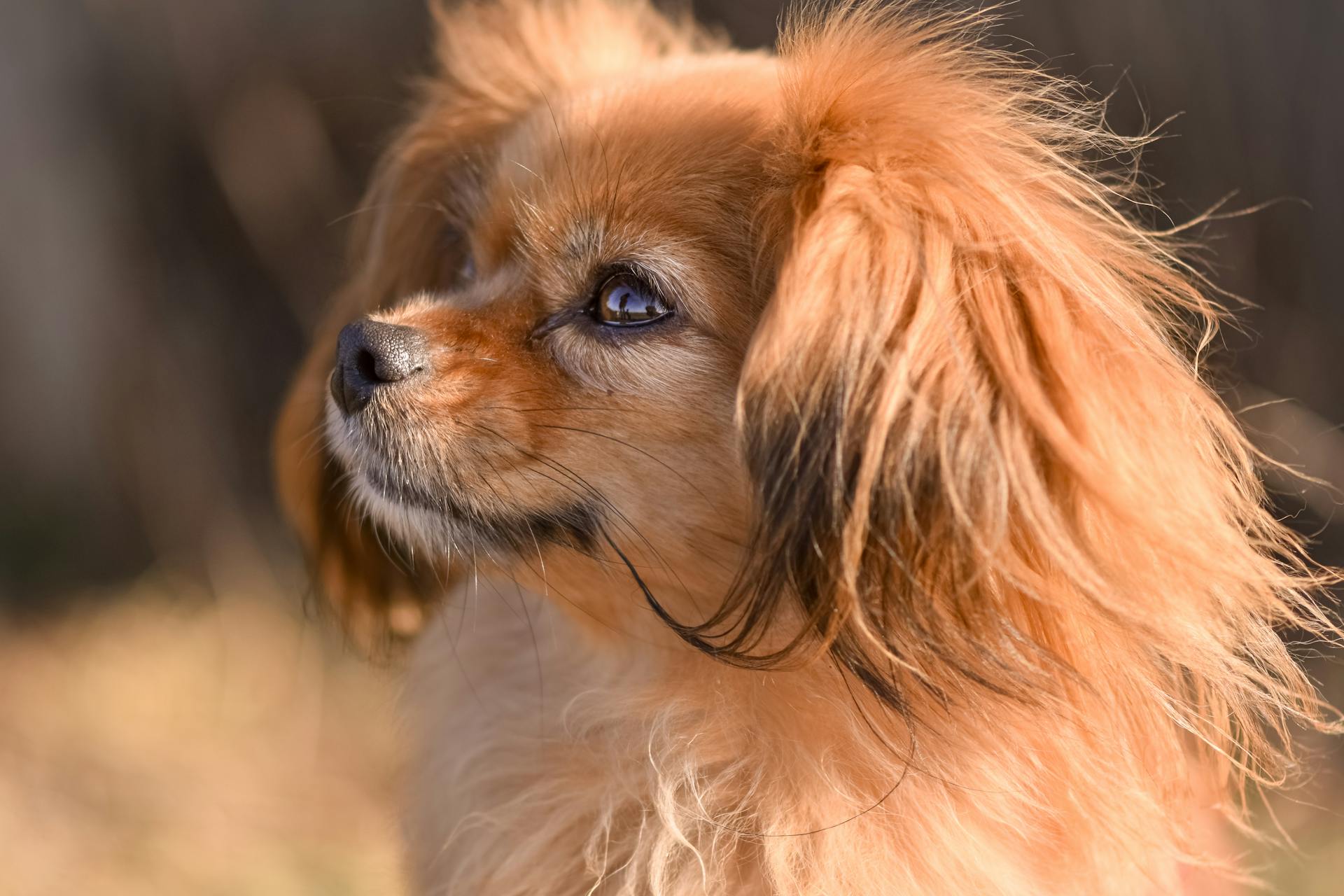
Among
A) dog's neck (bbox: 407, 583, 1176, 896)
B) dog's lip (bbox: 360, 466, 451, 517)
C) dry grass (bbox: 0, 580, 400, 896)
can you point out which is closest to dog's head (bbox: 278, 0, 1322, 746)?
dog's lip (bbox: 360, 466, 451, 517)

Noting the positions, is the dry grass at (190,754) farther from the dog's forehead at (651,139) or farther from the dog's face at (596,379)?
the dog's forehead at (651,139)

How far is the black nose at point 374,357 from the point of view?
1.42 m

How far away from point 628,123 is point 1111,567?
0.88 meters

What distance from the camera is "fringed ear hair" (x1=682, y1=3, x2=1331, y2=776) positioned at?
1.13 metres

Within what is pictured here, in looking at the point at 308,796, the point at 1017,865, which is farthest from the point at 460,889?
the point at 308,796

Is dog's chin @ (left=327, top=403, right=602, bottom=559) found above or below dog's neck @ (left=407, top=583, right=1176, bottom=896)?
above

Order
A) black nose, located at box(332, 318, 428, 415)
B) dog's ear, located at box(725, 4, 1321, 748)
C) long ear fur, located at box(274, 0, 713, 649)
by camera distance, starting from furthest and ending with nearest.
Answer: long ear fur, located at box(274, 0, 713, 649)
black nose, located at box(332, 318, 428, 415)
dog's ear, located at box(725, 4, 1321, 748)

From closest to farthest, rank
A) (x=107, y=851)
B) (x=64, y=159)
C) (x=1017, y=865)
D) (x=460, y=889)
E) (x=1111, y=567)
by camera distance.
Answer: (x=1111, y=567)
(x=1017, y=865)
(x=460, y=889)
(x=107, y=851)
(x=64, y=159)

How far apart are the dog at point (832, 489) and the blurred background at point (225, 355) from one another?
1228 mm

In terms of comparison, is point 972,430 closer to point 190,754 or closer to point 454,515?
point 454,515

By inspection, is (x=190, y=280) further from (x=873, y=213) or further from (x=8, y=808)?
(x=873, y=213)

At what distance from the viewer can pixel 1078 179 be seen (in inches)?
54.7

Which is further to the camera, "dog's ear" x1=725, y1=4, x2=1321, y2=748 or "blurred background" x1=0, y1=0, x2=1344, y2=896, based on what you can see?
"blurred background" x1=0, y1=0, x2=1344, y2=896

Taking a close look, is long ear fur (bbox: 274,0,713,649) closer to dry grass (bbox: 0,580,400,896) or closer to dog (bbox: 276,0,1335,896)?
dog (bbox: 276,0,1335,896)
